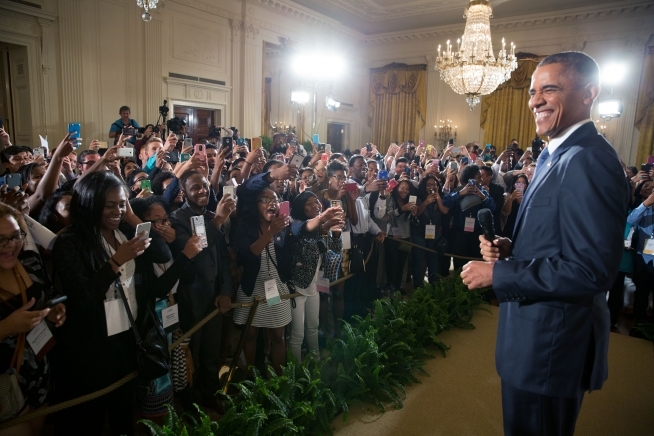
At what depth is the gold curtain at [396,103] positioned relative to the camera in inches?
620

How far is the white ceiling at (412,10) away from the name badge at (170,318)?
1250cm

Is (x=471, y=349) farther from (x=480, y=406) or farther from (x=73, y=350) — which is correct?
(x=73, y=350)

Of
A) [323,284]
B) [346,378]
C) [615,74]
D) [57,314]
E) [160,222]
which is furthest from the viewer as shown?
Answer: [615,74]

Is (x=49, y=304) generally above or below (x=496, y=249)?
below

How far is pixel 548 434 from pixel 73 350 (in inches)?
81.1

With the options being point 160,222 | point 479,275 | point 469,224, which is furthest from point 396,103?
point 479,275

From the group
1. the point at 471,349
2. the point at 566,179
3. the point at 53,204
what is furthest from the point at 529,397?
the point at 53,204

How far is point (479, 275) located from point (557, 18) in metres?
14.5

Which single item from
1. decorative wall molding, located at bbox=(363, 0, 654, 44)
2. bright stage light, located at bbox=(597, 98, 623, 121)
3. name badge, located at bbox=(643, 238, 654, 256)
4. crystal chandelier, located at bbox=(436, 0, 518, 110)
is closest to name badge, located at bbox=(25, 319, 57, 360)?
name badge, located at bbox=(643, 238, 654, 256)

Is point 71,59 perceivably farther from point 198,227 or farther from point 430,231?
point 198,227

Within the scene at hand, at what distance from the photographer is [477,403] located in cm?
297

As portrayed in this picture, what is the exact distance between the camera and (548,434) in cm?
150

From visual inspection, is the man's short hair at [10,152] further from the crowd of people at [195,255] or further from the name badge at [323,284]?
the name badge at [323,284]

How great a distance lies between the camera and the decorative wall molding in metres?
11.8
